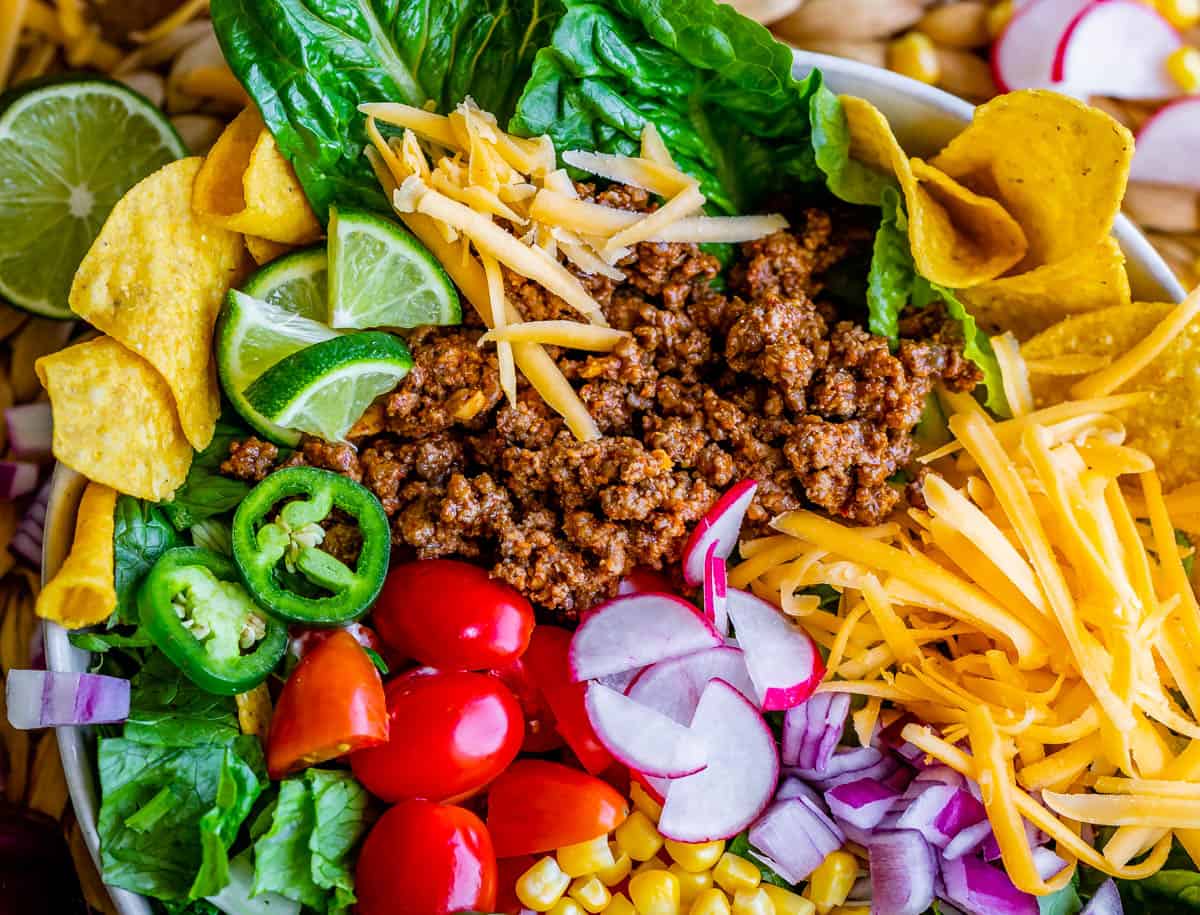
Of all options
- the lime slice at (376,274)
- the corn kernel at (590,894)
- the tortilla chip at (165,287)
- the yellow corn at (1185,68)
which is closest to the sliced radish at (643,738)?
the corn kernel at (590,894)

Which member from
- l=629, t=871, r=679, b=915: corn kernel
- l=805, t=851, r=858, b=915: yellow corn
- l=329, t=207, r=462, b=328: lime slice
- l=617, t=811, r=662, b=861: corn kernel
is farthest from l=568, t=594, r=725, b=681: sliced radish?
l=329, t=207, r=462, b=328: lime slice

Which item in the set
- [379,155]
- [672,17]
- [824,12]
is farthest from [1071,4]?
[379,155]

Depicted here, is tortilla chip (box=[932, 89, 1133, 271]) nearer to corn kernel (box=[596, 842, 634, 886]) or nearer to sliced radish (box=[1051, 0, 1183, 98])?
sliced radish (box=[1051, 0, 1183, 98])

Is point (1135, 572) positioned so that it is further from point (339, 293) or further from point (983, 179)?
point (339, 293)

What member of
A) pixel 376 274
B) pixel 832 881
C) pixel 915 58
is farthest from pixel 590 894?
pixel 915 58

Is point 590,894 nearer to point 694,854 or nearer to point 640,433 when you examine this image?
point 694,854

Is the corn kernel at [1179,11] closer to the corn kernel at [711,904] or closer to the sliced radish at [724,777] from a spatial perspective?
the sliced radish at [724,777]

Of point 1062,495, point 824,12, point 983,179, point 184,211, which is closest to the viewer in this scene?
point 1062,495
